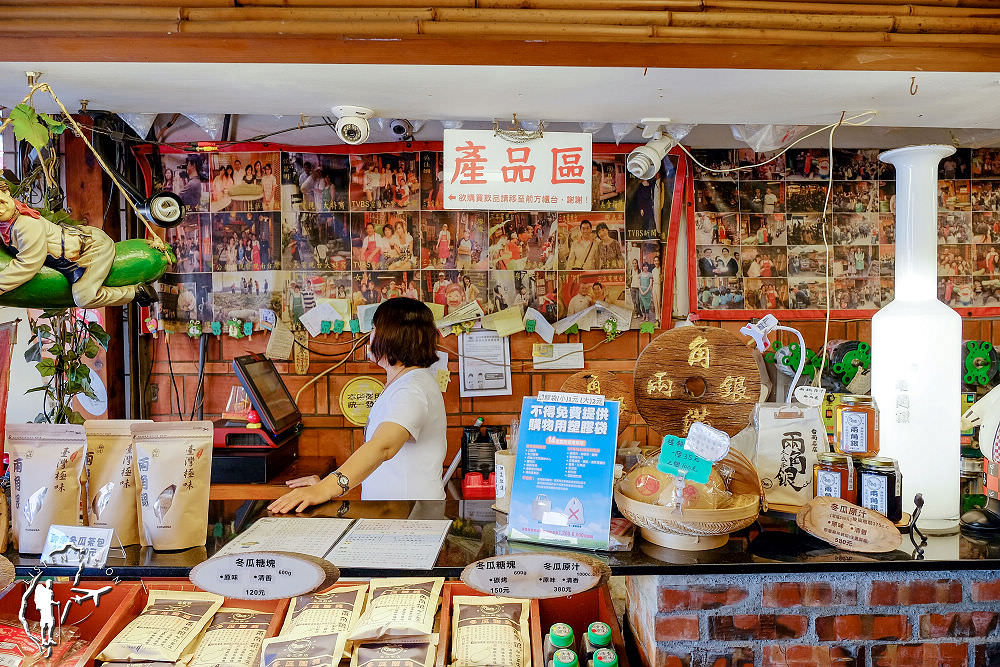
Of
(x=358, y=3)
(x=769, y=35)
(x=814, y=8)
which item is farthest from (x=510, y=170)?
(x=814, y=8)

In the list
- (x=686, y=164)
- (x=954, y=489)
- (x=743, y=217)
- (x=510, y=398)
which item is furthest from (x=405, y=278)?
(x=954, y=489)

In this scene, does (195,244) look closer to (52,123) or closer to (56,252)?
(52,123)

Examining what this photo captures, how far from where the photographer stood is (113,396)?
3.50 metres

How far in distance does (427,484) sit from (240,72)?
61.0 inches

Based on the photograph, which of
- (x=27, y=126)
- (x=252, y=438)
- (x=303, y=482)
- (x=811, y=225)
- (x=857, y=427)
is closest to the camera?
(x=27, y=126)

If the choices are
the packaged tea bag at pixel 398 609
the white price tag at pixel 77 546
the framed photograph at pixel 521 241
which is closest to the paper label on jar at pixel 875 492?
the packaged tea bag at pixel 398 609

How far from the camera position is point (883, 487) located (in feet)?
5.07

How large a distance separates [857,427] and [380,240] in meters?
2.61

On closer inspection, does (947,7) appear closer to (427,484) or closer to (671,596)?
(671,596)

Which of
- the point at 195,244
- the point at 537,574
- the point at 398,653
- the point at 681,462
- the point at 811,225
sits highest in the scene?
the point at 811,225

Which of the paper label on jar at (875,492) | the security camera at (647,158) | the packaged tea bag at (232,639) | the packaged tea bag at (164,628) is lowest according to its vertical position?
the packaged tea bag at (232,639)

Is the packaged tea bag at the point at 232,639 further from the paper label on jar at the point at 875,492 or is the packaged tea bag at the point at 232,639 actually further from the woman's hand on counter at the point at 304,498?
the paper label on jar at the point at 875,492

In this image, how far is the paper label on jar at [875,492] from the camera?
154 cm

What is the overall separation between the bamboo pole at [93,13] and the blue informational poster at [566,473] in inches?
55.7
